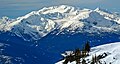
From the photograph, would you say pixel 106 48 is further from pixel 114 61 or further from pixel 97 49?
pixel 114 61

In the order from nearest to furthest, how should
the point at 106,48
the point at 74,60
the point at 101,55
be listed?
the point at 101,55 < the point at 74,60 < the point at 106,48

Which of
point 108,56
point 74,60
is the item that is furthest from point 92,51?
point 108,56

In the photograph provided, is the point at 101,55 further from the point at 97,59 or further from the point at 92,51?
the point at 92,51

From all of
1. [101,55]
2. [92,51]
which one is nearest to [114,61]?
[101,55]

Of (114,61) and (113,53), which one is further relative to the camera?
(113,53)

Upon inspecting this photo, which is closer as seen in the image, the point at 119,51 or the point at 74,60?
the point at 119,51

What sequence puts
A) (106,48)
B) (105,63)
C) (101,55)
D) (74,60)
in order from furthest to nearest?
(106,48) → (74,60) → (101,55) → (105,63)

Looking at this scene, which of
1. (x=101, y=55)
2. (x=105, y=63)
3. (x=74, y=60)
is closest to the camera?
(x=105, y=63)

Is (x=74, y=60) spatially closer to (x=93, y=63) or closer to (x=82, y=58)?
(x=82, y=58)

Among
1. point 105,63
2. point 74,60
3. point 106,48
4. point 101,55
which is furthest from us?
point 106,48
